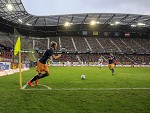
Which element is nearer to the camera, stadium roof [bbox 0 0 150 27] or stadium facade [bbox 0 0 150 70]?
stadium roof [bbox 0 0 150 27]

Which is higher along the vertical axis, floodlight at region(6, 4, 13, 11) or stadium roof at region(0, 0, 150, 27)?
stadium roof at region(0, 0, 150, 27)

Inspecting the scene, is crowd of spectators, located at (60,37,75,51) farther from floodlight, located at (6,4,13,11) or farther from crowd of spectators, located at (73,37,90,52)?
floodlight, located at (6,4,13,11)

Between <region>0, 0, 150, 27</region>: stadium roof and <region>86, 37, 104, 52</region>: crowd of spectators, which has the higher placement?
<region>0, 0, 150, 27</region>: stadium roof

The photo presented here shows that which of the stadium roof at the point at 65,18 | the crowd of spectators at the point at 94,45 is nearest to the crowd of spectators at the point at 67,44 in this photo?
the crowd of spectators at the point at 94,45


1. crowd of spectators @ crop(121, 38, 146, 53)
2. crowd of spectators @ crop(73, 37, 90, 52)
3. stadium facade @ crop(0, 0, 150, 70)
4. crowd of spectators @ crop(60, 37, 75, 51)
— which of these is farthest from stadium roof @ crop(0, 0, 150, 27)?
crowd of spectators @ crop(121, 38, 146, 53)

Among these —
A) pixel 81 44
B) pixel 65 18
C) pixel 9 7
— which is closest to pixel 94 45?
pixel 81 44

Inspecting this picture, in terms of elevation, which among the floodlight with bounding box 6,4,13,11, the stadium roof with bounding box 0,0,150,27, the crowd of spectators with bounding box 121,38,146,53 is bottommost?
the crowd of spectators with bounding box 121,38,146,53

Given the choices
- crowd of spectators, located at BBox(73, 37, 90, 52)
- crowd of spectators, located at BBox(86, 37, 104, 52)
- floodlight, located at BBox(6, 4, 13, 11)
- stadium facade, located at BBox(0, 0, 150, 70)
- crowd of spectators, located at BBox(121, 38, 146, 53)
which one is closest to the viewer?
floodlight, located at BBox(6, 4, 13, 11)

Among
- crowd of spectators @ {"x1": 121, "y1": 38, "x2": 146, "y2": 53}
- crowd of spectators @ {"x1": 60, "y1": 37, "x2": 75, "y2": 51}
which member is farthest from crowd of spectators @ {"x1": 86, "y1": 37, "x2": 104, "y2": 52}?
crowd of spectators @ {"x1": 121, "y1": 38, "x2": 146, "y2": 53}

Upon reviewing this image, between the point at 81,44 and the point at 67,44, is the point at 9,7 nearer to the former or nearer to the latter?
the point at 67,44

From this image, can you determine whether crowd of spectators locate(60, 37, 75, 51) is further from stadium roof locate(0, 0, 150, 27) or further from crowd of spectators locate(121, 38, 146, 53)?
crowd of spectators locate(121, 38, 146, 53)

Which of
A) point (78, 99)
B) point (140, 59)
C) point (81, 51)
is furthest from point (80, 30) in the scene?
point (78, 99)

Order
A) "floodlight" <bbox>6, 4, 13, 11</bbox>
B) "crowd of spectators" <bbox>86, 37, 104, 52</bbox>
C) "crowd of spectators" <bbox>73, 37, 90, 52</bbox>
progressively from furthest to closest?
"crowd of spectators" <bbox>86, 37, 104, 52</bbox> → "crowd of spectators" <bbox>73, 37, 90, 52</bbox> → "floodlight" <bbox>6, 4, 13, 11</bbox>

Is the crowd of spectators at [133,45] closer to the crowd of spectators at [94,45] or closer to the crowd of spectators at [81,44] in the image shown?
the crowd of spectators at [94,45]
